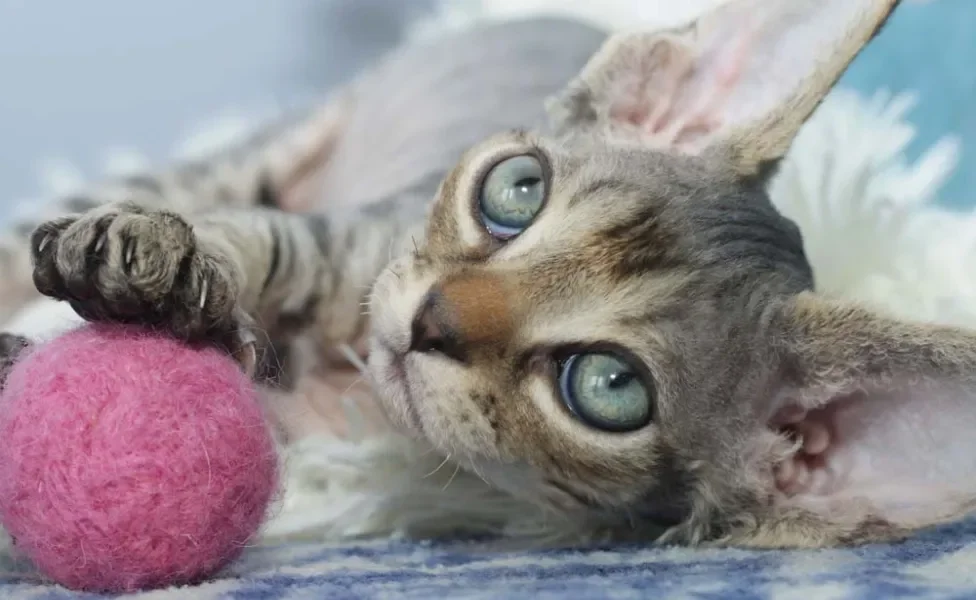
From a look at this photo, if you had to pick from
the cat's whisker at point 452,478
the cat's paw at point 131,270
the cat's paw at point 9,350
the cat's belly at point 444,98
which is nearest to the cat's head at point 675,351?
the cat's whisker at point 452,478

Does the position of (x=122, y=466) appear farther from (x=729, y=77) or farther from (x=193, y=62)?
(x=193, y=62)

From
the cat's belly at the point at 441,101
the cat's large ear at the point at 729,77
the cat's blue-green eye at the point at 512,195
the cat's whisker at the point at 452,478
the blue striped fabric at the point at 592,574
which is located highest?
the cat's belly at the point at 441,101

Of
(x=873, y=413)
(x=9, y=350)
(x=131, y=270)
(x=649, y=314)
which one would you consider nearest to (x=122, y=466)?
(x=131, y=270)

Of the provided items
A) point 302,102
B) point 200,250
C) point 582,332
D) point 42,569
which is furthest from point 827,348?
point 302,102

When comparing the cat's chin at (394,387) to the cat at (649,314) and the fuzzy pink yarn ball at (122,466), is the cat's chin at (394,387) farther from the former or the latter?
the fuzzy pink yarn ball at (122,466)

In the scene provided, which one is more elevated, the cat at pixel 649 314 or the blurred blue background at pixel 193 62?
the blurred blue background at pixel 193 62

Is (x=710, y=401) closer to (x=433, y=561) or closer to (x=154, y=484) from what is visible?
(x=433, y=561)
